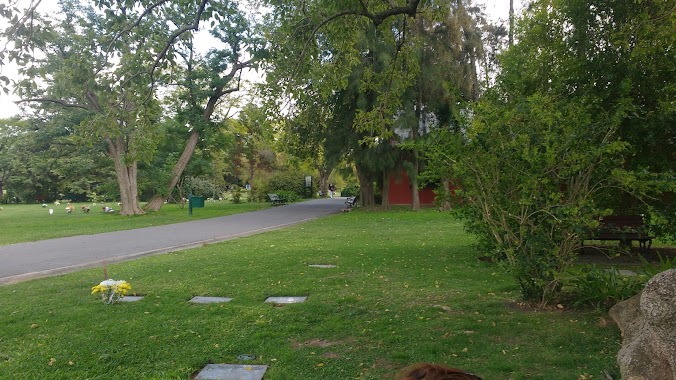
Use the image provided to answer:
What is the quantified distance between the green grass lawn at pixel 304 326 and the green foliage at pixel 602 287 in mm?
295

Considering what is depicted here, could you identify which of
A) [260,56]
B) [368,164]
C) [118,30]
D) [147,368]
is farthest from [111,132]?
[368,164]

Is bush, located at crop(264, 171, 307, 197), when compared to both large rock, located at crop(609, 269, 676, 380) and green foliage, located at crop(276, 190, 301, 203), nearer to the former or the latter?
green foliage, located at crop(276, 190, 301, 203)

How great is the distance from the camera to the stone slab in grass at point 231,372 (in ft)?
13.6

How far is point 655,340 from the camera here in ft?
11.3

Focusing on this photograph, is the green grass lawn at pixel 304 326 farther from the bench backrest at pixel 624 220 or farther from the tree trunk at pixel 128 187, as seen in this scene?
the tree trunk at pixel 128 187

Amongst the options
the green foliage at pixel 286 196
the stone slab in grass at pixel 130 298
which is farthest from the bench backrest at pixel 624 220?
the green foliage at pixel 286 196

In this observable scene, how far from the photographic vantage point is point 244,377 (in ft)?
13.6

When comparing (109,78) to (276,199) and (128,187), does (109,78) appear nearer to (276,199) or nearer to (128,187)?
(128,187)

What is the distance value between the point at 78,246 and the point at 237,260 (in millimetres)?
5835

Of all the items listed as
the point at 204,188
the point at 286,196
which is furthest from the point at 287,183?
the point at 204,188

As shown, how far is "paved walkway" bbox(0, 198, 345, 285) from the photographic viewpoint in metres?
10.3

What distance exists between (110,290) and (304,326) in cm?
289

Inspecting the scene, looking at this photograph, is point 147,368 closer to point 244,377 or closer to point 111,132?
point 244,377

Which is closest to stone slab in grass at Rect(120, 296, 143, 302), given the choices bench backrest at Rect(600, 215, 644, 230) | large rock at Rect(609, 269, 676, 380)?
large rock at Rect(609, 269, 676, 380)
